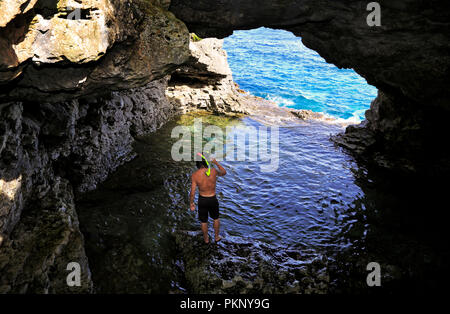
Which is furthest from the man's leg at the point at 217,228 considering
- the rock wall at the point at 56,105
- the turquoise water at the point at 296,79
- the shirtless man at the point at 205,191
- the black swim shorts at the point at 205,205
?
the turquoise water at the point at 296,79

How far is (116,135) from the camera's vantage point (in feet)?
34.4

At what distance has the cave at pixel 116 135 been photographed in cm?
514

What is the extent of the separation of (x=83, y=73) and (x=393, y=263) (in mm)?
7420

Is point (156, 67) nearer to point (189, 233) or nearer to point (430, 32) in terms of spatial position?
point (189, 233)

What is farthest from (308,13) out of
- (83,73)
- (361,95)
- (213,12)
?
(361,95)

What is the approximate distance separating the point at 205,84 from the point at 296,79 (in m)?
14.9

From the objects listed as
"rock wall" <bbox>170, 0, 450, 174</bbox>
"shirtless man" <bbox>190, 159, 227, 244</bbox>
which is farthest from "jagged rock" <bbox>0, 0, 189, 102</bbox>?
"shirtless man" <bbox>190, 159, 227, 244</bbox>

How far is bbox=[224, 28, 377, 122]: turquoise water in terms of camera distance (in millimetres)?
24344

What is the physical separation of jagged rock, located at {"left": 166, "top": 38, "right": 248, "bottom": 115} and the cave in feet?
20.6

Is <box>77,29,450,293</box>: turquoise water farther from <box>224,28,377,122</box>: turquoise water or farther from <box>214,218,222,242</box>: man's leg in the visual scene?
<box>224,28,377,122</box>: turquoise water

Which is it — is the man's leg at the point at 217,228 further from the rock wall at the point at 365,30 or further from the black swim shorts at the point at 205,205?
the rock wall at the point at 365,30

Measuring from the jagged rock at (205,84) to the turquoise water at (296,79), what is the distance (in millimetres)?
7519

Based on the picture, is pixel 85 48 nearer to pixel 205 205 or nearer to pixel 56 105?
pixel 56 105
